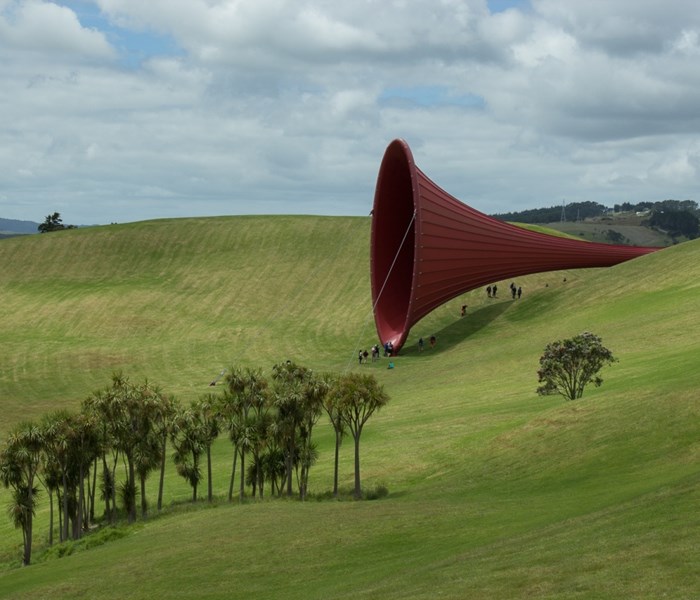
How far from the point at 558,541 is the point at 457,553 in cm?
296

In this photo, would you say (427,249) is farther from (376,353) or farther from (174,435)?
(174,435)

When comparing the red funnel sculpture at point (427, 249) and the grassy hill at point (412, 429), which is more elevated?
the red funnel sculpture at point (427, 249)

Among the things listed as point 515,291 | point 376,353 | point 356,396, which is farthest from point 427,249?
point 356,396

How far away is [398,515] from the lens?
29.1 meters

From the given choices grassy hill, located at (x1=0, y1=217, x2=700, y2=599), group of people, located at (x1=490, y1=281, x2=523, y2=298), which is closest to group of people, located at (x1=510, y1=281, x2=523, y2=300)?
group of people, located at (x1=490, y1=281, x2=523, y2=298)

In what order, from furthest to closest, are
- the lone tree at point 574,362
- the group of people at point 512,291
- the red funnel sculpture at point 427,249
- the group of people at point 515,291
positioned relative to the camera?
the group of people at point 512,291, the group of people at point 515,291, the red funnel sculpture at point 427,249, the lone tree at point 574,362

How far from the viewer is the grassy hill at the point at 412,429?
72.7 ft

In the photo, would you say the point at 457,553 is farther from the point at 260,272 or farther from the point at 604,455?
the point at 260,272

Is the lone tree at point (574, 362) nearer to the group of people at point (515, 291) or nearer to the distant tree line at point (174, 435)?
the distant tree line at point (174, 435)

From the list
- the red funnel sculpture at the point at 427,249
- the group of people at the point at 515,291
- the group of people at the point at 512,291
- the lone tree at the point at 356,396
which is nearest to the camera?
the lone tree at the point at 356,396

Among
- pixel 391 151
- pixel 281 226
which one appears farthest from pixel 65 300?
pixel 391 151

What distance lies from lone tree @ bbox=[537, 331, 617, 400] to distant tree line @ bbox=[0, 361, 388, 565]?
9.81m

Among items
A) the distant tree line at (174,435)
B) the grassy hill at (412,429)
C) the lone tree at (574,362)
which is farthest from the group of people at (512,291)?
the distant tree line at (174,435)

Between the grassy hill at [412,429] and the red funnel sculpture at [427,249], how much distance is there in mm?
4031
